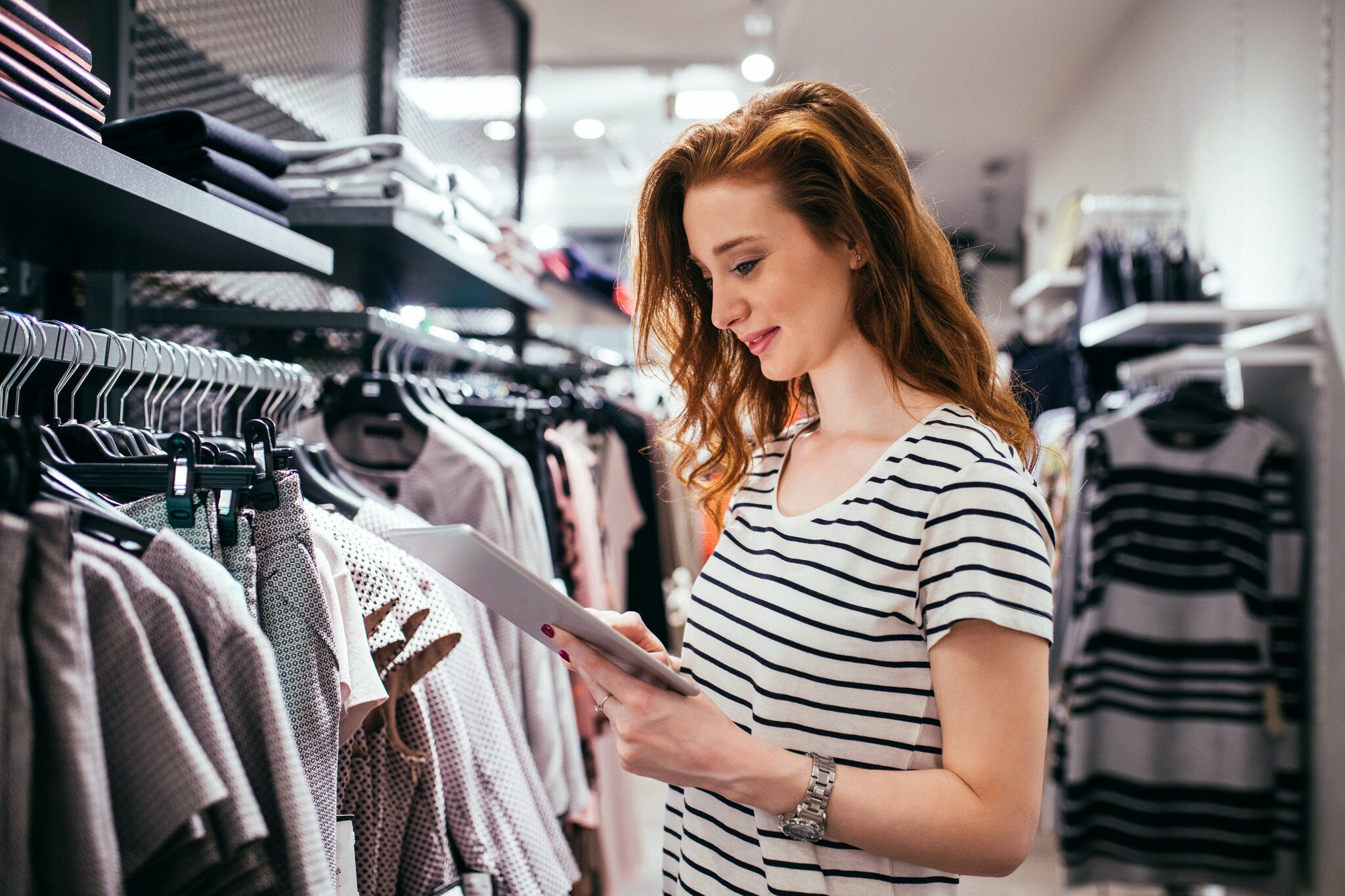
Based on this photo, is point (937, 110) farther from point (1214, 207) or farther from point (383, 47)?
point (383, 47)

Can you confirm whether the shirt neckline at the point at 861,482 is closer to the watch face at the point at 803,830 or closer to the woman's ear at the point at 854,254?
the woman's ear at the point at 854,254

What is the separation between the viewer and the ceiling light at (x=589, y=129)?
6.23 meters

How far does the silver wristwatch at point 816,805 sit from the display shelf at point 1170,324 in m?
2.26

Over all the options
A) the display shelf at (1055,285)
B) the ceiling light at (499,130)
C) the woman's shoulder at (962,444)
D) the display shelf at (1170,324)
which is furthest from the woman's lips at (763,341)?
the display shelf at (1055,285)

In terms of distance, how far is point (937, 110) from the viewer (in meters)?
5.32

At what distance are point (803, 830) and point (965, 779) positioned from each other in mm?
160

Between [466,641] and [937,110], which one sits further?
[937,110]

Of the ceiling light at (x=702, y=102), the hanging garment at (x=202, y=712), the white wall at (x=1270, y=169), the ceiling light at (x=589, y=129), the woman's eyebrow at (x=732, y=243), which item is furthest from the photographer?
the ceiling light at (x=589, y=129)

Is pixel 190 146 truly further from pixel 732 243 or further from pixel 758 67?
pixel 758 67

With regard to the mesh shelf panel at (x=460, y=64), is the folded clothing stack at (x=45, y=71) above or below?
below

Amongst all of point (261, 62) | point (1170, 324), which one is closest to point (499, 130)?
point (261, 62)

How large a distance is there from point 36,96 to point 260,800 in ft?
2.30

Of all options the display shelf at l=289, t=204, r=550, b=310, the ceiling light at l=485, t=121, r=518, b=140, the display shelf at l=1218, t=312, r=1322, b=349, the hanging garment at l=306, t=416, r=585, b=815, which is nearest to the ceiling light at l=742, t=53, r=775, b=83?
the ceiling light at l=485, t=121, r=518, b=140

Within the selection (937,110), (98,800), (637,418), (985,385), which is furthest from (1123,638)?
(937,110)
